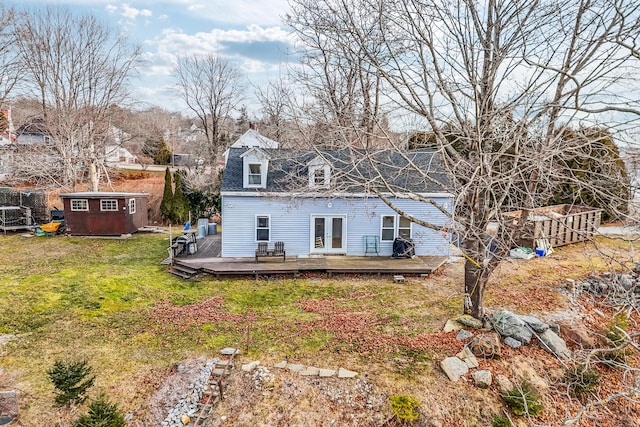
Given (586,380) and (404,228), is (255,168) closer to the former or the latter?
(404,228)

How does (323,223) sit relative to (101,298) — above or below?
above

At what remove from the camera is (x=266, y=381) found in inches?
241

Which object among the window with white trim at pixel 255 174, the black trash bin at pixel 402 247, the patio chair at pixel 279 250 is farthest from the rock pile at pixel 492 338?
the window with white trim at pixel 255 174

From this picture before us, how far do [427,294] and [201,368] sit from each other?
21.3 ft

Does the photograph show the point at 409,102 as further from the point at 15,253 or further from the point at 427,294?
the point at 15,253

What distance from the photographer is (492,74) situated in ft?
22.0

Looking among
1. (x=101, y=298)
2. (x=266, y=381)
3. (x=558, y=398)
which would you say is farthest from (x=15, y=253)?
(x=558, y=398)

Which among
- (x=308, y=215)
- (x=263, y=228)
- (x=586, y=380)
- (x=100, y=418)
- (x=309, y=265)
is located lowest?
(x=586, y=380)

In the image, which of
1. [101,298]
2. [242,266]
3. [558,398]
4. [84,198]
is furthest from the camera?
[84,198]

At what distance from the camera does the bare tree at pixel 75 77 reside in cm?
2061

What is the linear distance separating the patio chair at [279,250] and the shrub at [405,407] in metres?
7.72

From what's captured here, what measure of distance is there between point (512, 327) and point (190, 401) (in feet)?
21.2

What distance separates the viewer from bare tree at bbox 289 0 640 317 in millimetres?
6086

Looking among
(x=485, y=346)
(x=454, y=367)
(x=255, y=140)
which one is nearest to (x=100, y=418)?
(x=454, y=367)
